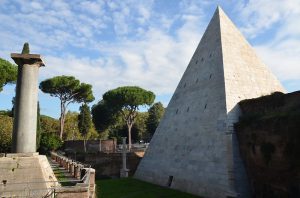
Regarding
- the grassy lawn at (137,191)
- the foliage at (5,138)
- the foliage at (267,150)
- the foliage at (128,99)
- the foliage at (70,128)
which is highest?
the foliage at (128,99)

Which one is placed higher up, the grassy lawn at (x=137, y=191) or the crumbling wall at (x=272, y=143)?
the crumbling wall at (x=272, y=143)

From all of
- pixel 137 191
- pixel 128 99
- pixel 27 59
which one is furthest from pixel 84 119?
pixel 27 59

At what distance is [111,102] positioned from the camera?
145ft

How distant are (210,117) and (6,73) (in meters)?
21.2

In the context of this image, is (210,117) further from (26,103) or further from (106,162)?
(106,162)

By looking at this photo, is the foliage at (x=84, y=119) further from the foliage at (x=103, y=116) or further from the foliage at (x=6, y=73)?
the foliage at (x=6, y=73)

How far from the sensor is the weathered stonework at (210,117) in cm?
1556

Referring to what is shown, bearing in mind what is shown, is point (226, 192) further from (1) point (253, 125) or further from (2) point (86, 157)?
(2) point (86, 157)

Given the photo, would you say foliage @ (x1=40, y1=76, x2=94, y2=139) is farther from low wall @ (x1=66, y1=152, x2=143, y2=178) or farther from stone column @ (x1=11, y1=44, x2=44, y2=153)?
stone column @ (x1=11, y1=44, x2=44, y2=153)

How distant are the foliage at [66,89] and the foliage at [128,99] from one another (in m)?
3.28

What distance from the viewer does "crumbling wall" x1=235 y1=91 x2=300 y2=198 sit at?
40.5 feet

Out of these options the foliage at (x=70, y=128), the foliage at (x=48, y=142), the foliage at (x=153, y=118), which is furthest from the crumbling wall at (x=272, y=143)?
the foliage at (x=70, y=128)

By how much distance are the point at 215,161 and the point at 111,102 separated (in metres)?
29.7

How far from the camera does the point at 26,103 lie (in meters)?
10.6
